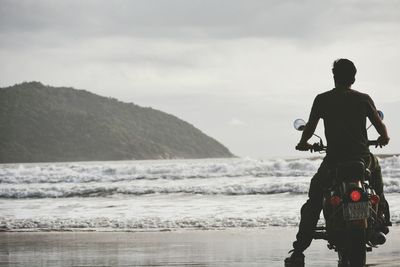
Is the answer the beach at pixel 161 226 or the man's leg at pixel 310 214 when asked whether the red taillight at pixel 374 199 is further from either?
the beach at pixel 161 226

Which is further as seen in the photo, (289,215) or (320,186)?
(289,215)

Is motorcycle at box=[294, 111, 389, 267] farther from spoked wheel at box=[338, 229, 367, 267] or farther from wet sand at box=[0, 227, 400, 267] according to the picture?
wet sand at box=[0, 227, 400, 267]

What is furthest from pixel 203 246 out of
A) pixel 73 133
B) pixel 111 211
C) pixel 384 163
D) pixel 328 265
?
pixel 73 133

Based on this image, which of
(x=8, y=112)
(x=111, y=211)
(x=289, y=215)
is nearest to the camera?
(x=289, y=215)

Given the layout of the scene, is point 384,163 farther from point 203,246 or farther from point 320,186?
point 320,186

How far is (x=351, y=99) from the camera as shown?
640 centimetres

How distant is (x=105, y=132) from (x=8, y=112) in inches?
808

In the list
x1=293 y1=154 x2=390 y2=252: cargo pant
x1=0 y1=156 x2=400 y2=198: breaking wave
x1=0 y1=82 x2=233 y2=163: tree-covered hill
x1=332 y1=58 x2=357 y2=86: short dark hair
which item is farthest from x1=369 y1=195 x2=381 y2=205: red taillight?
x1=0 y1=82 x2=233 y2=163: tree-covered hill

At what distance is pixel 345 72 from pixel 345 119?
472 millimetres

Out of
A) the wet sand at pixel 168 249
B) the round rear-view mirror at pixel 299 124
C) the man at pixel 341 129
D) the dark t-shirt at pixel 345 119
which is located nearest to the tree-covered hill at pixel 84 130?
the wet sand at pixel 168 249

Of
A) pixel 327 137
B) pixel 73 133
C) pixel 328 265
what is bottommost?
pixel 328 265

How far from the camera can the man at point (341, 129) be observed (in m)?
6.32

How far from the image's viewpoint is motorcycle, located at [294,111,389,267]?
Answer: 5988mm

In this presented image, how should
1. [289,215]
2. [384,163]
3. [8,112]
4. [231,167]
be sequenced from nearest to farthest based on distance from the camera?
[289,215] → [384,163] → [231,167] → [8,112]
